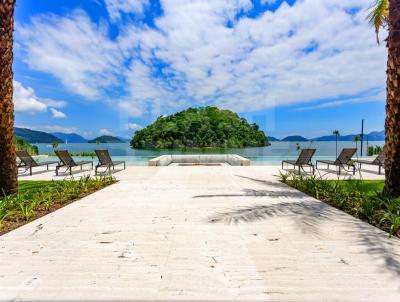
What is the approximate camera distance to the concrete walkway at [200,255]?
2195 millimetres

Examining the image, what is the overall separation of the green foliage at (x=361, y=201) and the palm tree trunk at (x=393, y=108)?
0.35 meters

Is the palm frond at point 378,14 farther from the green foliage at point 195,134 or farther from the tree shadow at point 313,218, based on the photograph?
the green foliage at point 195,134

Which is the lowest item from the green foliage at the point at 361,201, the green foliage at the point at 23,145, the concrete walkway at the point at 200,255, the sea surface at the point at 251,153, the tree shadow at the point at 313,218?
the concrete walkway at the point at 200,255

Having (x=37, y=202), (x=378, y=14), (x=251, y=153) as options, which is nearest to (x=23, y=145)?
(x=37, y=202)

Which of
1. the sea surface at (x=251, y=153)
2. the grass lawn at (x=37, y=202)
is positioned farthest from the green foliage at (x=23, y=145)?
the grass lawn at (x=37, y=202)

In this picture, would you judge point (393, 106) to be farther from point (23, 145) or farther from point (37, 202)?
point (23, 145)

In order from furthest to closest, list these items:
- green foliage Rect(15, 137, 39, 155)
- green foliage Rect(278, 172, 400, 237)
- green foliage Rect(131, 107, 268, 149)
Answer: green foliage Rect(131, 107, 268, 149) → green foliage Rect(15, 137, 39, 155) → green foliage Rect(278, 172, 400, 237)

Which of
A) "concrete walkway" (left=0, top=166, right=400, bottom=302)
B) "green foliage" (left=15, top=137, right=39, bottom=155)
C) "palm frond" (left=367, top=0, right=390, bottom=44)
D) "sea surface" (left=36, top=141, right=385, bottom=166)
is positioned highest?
"palm frond" (left=367, top=0, right=390, bottom=44)

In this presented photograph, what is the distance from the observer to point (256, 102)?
2839 cm

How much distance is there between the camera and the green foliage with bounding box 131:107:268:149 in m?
51.9

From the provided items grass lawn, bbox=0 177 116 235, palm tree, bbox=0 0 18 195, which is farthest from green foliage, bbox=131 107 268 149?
palm tree, bbox=0 0 18 195

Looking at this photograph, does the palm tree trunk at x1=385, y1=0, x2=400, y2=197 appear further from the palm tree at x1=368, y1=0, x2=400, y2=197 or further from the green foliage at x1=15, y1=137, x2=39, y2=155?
the green foliage at x1=15, y1=137, x2=39, y2=155

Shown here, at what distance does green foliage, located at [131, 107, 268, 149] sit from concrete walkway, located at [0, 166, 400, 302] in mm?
44486

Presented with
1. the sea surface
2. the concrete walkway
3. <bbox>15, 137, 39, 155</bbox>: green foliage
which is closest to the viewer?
the concrete walkway
